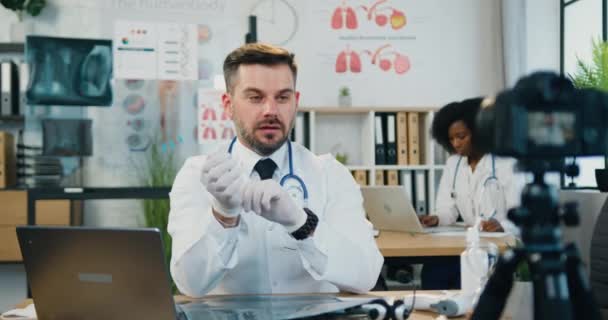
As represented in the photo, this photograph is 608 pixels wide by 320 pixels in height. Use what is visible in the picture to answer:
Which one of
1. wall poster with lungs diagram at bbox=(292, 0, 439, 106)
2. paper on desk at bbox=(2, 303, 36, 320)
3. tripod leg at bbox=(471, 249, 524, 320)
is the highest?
wall poster with lungs diagram at bbox=(292, 0, 439, 106)

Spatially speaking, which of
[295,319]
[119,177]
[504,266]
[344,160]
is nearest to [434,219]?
[344,160]

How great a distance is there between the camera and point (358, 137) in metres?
4.79

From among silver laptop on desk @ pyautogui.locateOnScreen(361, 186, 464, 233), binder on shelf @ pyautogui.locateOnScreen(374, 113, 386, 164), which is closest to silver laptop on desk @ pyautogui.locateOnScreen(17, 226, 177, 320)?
silver laptop on desk @ pyautogui.locateOnScreen(361, 186, 464, 233)

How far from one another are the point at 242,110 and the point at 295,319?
2.60ft

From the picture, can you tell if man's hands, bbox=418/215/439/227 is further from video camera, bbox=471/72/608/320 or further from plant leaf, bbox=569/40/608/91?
video camera, bbox=471/72/608/320

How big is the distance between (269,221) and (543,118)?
1.19 meters

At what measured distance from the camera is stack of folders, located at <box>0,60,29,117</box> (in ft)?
12.8

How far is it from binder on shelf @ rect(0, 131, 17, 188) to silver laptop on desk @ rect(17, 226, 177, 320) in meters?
3.01

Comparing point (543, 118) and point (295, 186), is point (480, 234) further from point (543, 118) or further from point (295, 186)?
point (543, 118)

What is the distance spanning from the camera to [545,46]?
4.73 meters

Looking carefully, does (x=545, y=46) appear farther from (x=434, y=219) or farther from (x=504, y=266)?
(x=504, y=266)

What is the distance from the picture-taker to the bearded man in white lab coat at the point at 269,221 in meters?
1.58

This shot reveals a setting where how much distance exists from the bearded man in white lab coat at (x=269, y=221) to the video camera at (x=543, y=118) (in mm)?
840

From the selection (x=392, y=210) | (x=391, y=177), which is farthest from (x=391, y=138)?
(x=392, y=210)
